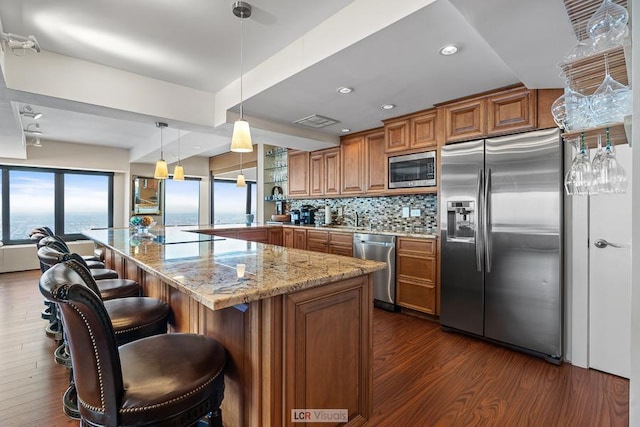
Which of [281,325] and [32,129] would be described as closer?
[281,325]

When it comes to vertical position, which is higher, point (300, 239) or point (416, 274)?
point (300, 239)

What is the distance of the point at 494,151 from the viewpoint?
9.12 ft

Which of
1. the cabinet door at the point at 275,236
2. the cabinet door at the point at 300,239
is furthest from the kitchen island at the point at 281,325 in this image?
the cabinet door at the point at 275,236

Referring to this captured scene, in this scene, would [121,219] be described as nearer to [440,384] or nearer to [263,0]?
[263,0]

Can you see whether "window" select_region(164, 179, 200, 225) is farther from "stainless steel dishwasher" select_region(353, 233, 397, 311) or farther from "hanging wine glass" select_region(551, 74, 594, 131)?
"hanging wine glass" select_region(551, 74, 594, 131)

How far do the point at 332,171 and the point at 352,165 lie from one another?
0.43 m

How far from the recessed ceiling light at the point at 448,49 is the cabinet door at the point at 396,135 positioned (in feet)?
5.01

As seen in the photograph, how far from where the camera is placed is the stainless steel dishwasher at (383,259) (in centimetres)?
367

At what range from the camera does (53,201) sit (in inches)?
254

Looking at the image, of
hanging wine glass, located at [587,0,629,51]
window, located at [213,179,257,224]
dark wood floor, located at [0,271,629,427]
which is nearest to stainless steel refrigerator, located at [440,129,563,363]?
dark wood floor, located at [0,271,629,427]

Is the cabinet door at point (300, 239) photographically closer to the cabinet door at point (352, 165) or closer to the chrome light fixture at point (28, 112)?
the cabinet door at point (352, 165)

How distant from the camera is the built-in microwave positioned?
357cm

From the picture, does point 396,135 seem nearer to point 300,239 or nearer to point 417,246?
point 417,246

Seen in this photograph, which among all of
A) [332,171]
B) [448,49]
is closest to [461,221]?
[448,49]
